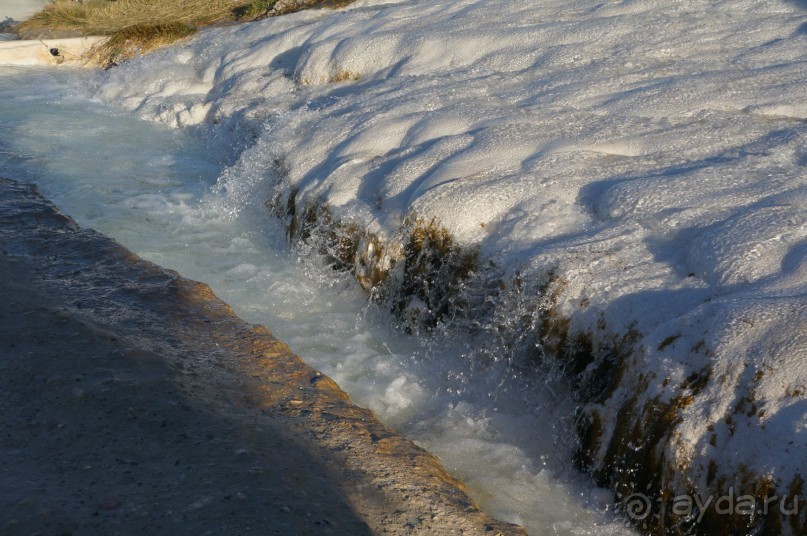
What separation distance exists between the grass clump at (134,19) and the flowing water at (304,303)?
2.56 m

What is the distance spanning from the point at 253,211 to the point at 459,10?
3.46 meters

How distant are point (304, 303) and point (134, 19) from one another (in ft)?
31.2

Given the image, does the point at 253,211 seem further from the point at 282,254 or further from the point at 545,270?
the point at 545,270

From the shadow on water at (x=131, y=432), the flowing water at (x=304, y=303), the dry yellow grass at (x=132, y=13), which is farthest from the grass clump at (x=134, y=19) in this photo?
the shadow on water at (x=131, y=432)

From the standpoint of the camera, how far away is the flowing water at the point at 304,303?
3.75 metres

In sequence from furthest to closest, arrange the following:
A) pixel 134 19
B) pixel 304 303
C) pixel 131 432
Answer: pixel 134 19, pixel 304 303, pixel 131 432

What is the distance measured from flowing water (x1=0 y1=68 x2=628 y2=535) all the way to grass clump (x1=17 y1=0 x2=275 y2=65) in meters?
2.56

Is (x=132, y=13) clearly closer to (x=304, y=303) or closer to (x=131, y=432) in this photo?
(x=304, y=303)

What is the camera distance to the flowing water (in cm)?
375

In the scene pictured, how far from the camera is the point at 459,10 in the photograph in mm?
8680

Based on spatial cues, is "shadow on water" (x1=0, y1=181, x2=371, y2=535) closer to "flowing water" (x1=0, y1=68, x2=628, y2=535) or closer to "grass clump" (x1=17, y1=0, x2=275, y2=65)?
"flowing water" (x1=0, y1=68, x2=628, y2=535)

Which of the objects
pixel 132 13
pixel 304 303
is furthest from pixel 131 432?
pixel 132 13

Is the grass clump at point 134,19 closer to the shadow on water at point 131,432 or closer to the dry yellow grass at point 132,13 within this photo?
the dry yellow grass at point 132,13

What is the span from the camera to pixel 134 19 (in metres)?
13.2
